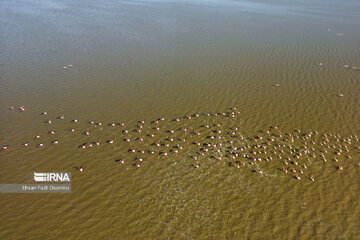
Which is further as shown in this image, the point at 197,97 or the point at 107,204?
the point at 197,97

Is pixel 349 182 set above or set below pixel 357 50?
below

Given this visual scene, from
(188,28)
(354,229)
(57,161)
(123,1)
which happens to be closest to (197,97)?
(57,161)

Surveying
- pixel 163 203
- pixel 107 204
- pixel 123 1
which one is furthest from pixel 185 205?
pixel 123 1

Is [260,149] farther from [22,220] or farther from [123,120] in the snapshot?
[22,220]

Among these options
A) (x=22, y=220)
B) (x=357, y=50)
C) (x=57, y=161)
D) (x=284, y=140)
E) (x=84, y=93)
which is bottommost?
(x=22, y=220)

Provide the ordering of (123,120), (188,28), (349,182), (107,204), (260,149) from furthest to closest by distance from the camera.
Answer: (188,28)
(123,120)
(260,149)
(349,182)
(107,204)

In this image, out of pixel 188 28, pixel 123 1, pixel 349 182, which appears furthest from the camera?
pixel 123 1
